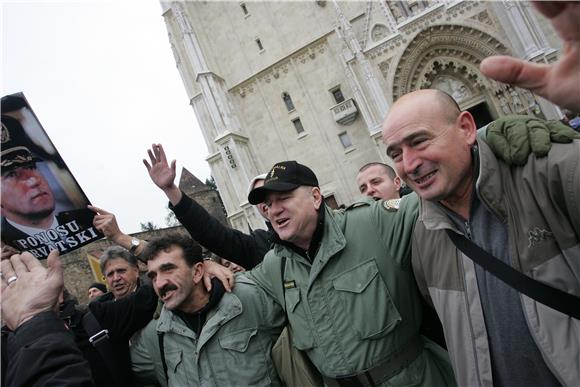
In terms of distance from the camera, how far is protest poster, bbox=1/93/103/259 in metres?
2.59

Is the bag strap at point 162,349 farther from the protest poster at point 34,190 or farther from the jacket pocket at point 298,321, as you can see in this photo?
the protest poster at point 34,190

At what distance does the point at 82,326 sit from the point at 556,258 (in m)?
2.78

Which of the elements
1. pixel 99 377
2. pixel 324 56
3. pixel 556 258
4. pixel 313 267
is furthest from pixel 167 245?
pixel 324 56

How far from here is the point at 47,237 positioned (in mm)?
2820

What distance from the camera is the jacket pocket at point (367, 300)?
2131 millimetres

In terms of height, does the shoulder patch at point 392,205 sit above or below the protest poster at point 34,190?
below

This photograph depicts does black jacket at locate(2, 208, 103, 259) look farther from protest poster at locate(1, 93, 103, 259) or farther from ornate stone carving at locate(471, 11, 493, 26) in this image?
ornate stone carving at locate(471, 11, 493, 26)

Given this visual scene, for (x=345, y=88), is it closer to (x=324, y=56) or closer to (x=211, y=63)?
(x=324, y=56)

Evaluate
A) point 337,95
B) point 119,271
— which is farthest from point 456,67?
point 119,271

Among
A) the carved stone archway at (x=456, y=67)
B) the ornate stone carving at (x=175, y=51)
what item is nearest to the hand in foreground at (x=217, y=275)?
the carved stone archway at (x=456, y=67)

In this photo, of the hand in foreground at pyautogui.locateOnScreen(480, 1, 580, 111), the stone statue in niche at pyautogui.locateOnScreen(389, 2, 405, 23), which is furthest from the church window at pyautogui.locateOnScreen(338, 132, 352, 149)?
the hand in foreground at pyautogui.locateOnScreen(480, 1, 580, 111)

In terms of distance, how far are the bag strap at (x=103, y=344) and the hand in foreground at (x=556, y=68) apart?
8.69 feet

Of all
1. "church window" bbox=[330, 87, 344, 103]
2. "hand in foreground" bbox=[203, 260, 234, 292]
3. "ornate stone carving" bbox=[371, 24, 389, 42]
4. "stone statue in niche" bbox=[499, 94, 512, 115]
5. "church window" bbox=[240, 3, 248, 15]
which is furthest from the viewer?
"church window" bbox=[240, 3, 248, 15]

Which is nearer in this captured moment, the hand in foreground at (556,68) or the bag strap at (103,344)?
the hand in foreground at (556,68)
